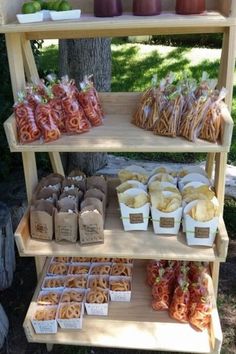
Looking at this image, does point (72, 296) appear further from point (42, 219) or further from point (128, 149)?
point (128, 149)

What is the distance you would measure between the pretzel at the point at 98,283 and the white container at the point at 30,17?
1.22 m

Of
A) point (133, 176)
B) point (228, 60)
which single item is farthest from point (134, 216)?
point (228, 60)

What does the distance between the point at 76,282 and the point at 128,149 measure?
0.83 m

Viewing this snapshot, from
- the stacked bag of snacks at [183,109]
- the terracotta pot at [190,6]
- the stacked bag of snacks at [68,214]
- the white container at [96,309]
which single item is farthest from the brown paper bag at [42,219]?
the terracotta pot at [190,6]

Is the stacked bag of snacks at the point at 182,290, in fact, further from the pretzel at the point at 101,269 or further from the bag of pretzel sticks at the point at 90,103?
the bag of pretzel sticks at the point at 90,103

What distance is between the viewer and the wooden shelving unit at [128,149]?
1.68 m

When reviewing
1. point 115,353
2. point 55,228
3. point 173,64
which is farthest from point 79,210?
point 173,64

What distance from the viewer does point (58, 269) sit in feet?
7.66

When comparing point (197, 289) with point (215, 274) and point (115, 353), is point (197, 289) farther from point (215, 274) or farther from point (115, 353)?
point (115, 353)

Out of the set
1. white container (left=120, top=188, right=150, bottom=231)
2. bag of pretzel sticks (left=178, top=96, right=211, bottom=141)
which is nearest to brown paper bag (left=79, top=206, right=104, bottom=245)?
white container (left=120, top=188, right=150, bottom=231)

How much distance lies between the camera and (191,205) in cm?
193

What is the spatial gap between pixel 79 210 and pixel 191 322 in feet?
2.35

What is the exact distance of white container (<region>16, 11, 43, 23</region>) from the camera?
1686mm

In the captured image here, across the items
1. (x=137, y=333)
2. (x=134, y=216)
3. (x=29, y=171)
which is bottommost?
(x=137, y=333)
